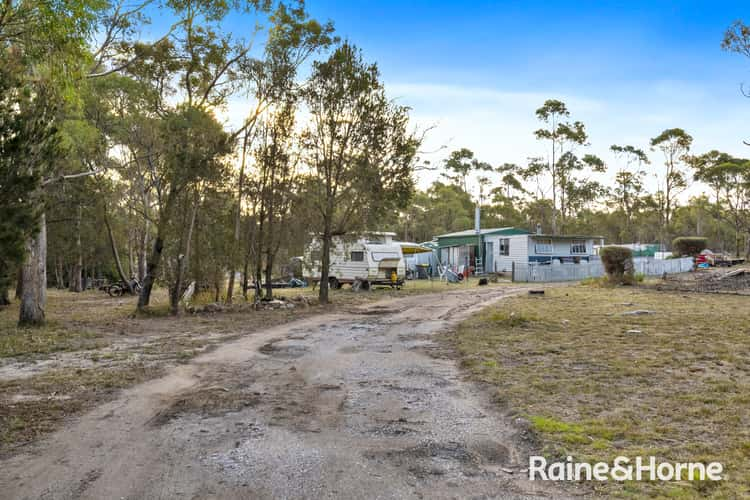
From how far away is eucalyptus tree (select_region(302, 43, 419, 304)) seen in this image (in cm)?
1777

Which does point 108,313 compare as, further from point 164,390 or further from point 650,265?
point 650,265

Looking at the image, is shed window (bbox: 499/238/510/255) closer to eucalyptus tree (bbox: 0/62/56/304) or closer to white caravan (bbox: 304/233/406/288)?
white caravan (bbox: 304/233/406/288)

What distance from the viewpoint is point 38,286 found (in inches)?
478

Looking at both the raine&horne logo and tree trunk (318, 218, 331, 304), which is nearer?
the raine&horne logo

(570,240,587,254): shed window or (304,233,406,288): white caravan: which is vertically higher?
(570,240,587,254): shed window

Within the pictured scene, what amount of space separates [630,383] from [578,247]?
3443 cm

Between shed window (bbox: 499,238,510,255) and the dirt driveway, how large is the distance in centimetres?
2900

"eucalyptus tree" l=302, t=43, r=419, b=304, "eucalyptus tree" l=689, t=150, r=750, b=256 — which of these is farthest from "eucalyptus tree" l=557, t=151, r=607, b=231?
"eucalyptus tree" l=302, t=43, r=419, b=304

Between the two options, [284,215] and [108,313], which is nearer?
[108,313]

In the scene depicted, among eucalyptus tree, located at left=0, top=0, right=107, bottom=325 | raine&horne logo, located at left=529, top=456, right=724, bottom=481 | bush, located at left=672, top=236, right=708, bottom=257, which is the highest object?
eucalyptus tree, located at left=0, top=0, right=107, bottom=325

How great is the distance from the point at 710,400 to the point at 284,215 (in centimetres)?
1546

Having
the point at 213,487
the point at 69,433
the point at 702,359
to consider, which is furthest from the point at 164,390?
the point at 702,359

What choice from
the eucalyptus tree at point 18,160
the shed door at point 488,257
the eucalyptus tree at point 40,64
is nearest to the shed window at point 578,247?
the shed door at point 488,257

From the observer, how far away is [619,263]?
74.5 ft
